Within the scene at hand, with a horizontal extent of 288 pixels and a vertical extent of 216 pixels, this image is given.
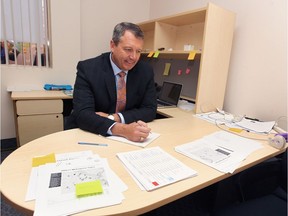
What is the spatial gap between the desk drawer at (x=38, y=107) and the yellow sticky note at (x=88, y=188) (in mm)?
1673

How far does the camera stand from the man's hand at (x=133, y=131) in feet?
3.33

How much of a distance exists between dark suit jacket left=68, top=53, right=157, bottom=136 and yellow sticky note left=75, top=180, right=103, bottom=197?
18.3 inches

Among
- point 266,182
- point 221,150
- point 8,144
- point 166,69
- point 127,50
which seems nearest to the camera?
point 221,150

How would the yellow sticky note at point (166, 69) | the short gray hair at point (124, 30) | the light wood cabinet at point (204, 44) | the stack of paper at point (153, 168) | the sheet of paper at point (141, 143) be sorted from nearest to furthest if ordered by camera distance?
the stack of paper at point (153, 168)
the sheet of paper at point (141, 143)
the short gray hair at point (124, 30)
the light wood cabinet at point (204, 44)
the yellow sticky note at point (166, 69)

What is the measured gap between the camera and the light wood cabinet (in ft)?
5.35

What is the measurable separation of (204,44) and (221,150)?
95cm

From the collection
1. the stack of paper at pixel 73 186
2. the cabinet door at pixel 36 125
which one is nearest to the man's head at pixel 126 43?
the stack of paper at pixel 73 186

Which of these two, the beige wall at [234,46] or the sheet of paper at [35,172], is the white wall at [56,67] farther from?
the sheet of paper at [35,172]

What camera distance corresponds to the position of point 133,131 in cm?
102

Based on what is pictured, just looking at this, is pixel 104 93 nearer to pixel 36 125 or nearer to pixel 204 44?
pixel 204 44

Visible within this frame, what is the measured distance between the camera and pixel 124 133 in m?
1.05

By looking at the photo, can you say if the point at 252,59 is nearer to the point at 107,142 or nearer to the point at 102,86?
the point at 102,86

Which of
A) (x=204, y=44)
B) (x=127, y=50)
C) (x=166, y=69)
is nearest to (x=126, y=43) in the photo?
(x=127, y=50)

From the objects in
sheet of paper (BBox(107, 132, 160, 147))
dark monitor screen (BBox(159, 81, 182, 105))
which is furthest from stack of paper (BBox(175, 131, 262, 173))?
dark monitor screen (BBox(159, 81, 182, 105))
